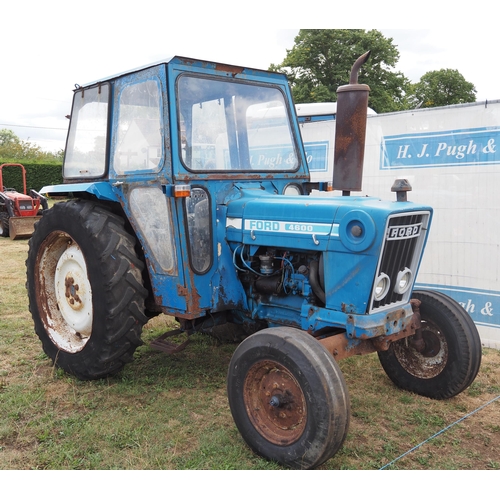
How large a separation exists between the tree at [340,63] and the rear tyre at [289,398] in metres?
24.6

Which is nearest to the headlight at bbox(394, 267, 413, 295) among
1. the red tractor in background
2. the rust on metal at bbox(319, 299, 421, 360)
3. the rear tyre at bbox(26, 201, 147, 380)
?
the rust on metal at bbox(319, 299, 421, 360)

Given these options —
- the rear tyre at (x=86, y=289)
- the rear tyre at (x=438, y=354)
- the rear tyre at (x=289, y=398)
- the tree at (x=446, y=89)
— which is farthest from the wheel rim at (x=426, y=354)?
the tree at (x=446, y=89)

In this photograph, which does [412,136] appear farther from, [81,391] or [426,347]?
[81,391]

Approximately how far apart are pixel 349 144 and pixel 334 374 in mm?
1523

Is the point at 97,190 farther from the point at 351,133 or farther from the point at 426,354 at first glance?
the point at 426,354

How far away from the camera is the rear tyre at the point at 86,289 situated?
3.67m

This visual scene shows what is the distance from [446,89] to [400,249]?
3862 centimetres

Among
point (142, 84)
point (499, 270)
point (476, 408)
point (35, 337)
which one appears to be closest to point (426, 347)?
point (476, 408)

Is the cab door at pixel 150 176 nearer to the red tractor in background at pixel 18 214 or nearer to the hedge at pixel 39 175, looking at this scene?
the red tractor in background at pixel 18 214

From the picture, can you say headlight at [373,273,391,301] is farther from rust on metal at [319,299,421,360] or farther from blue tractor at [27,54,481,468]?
rust on metal at [319,299,421,360]

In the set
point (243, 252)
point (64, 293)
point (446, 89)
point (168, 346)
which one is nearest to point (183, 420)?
point (168, 346)

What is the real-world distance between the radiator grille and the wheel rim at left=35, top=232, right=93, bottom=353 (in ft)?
7.28

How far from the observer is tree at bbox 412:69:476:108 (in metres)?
36.9

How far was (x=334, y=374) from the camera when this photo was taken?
9.00 feet
